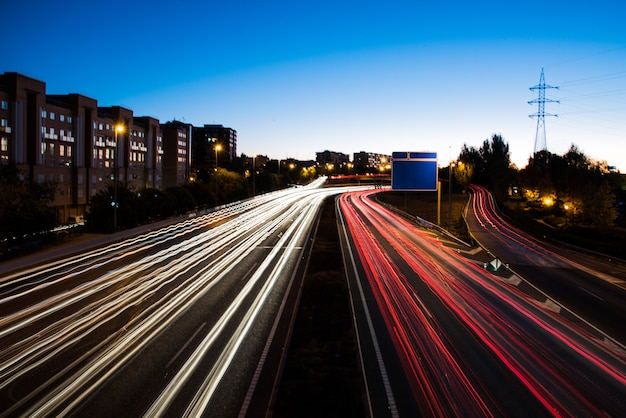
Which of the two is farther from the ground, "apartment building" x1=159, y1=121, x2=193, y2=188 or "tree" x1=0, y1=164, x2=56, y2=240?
"apartment building" x1=159, y1=121, x2=193, y2=188

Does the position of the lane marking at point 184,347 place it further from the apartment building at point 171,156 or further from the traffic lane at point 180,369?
the apartment building at point 171,156

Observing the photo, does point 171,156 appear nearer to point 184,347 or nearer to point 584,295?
point 584,295

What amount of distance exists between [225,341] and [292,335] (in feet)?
6.09

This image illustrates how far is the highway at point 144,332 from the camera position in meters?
8.94

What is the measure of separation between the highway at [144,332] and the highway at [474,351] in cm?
276

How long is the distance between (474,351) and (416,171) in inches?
934

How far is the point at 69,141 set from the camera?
62719 mm

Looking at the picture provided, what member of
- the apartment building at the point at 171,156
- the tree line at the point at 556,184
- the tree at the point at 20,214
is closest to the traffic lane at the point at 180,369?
the tree at the point at 20,214

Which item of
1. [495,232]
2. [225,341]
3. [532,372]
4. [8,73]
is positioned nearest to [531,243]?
[495,232]

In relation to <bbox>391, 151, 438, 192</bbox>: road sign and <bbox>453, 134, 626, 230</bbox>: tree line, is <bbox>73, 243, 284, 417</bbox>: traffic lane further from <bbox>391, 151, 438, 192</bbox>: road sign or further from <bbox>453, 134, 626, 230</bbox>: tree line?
<bbox>453, 134, 626, 230</bbox>: tree line

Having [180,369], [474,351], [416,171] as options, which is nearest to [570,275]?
[416,171]

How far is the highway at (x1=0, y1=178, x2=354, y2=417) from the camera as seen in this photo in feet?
29.3

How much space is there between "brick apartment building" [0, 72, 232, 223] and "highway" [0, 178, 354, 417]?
2350 cm

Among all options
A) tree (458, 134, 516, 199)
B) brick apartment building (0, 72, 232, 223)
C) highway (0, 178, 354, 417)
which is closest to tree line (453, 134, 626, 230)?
tree (458, 134, 516, 199)
